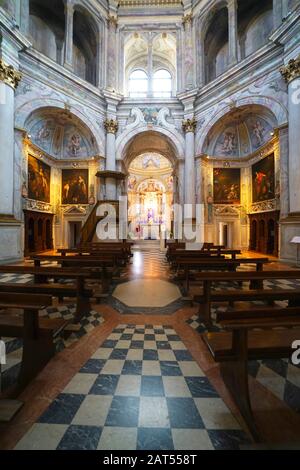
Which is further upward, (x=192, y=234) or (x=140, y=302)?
(x=192, y=234)

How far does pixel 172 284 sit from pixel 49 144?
40.6 ft

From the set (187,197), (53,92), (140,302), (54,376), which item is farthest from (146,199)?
(54,376)

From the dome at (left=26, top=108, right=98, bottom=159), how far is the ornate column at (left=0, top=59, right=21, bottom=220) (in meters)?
2.56

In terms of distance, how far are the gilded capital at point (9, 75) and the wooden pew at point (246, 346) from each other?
11527mm

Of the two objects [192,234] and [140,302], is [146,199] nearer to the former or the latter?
[192,234]

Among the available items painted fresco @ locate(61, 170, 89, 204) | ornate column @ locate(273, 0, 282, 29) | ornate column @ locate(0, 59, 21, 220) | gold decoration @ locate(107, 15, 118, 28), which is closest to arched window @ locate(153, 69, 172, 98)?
gold decoration @ locate(107, 15, 118, 28)

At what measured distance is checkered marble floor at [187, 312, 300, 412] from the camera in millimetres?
1940

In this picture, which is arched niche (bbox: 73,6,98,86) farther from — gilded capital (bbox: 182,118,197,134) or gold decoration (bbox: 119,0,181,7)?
gilded capital (bbox: 182,118,197,134)

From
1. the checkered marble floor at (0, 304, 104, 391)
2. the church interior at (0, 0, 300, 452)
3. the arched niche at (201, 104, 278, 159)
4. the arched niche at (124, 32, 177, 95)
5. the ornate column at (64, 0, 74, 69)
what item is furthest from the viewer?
the arched niche at (124, 32, 177, 95)

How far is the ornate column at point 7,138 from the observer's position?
27.8 feet

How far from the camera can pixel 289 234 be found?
876cm

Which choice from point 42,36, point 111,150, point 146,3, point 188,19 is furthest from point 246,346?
point 146,3

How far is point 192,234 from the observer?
13.3m

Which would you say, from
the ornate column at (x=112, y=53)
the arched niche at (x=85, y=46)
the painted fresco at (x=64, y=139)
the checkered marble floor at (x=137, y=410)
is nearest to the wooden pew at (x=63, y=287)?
the checkered marble floor at (x=137, y=410)
